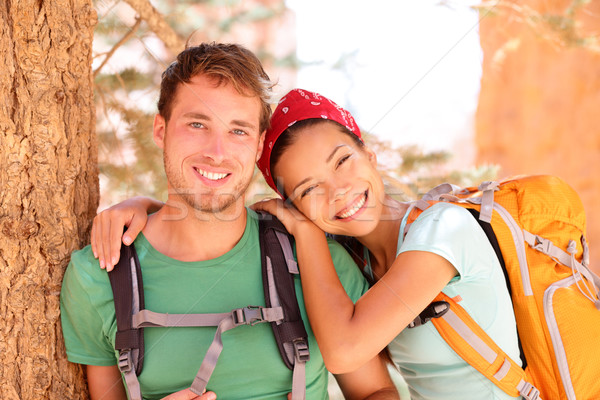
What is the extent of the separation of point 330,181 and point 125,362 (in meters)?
0.99

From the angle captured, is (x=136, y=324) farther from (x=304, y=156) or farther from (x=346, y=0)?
(x=346, y=0)

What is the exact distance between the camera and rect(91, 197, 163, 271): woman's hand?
5.97 feet

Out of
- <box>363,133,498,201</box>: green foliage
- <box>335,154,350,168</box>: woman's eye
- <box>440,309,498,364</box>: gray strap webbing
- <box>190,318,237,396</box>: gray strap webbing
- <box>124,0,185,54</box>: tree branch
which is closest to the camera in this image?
<box>190,318,237,396</box>: gray strap webbing

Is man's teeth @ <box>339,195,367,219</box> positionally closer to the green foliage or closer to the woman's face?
the woman's face

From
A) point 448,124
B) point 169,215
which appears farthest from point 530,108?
point 169,215

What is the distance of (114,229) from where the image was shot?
188 centimetres

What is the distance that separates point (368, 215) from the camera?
80.6 inches

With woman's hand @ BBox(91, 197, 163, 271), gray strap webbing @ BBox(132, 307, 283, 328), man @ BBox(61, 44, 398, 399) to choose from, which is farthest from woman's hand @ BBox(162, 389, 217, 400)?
woman's hand @ BBox(91, 197, 163, 271)

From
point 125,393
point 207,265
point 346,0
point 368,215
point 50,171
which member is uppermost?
point 346,0

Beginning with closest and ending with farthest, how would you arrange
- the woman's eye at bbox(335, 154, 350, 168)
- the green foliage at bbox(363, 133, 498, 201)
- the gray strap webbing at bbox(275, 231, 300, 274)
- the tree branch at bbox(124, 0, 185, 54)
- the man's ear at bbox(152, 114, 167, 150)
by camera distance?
1. the gray strap webbing at bbox(275, 231, 300, 274)
2. the woman's eye at bbox(335, 154, 350, 168)
3. the man's ear at bbox(152, 114, 167, 150)
4. the tree branch at bbox(124, 0, 185, 54)
5. the green foliage at bbox(363, 133, 498, 201)

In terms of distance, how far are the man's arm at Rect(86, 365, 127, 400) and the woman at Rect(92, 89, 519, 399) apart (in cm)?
46

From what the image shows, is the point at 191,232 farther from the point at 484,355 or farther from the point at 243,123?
the point at 484,355

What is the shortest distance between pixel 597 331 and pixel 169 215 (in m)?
1.62

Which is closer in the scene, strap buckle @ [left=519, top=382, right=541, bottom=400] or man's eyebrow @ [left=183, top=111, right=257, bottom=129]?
strap buckle @ [left=519, top=382, right=541, bottom=400]
